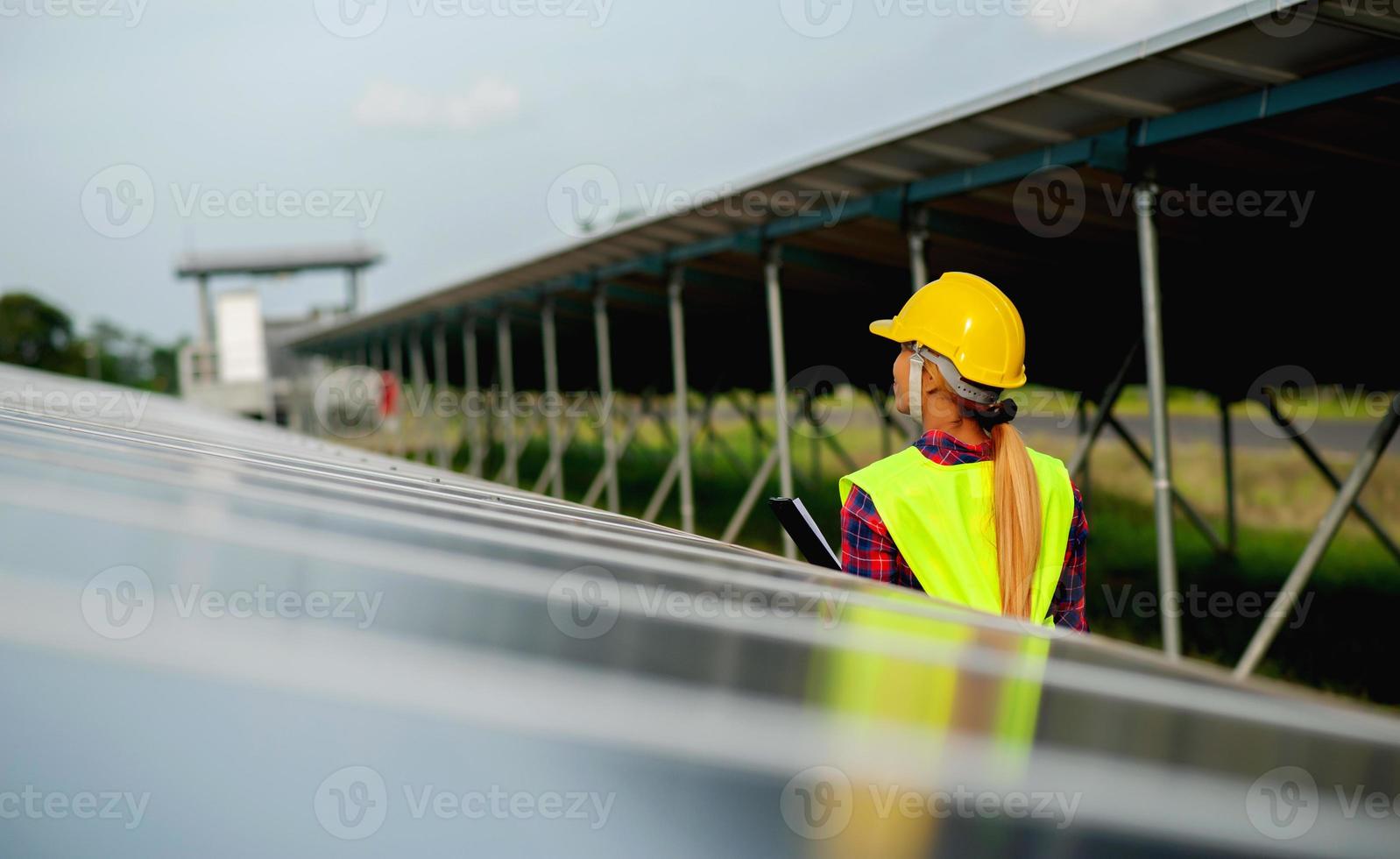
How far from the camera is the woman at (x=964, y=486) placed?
2357 millimetres

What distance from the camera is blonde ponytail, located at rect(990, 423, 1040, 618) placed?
7.68 feet

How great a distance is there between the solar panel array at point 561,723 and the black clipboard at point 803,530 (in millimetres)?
806

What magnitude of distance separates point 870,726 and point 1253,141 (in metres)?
6.31

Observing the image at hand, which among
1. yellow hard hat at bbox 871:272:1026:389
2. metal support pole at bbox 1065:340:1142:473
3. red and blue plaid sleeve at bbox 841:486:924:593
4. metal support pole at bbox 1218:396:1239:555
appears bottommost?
metal support pole at bbox 1218:396:1239:555

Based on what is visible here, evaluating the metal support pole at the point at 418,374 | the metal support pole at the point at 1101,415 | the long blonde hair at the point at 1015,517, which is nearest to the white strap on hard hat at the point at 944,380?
the long blonde hair at the point at 1015,517

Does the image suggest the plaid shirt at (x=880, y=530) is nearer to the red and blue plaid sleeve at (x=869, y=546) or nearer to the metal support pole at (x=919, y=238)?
the red and blue plaid sleeve at (x=869, y=546)

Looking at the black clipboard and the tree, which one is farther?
the tree

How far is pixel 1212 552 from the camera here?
54.5 feet

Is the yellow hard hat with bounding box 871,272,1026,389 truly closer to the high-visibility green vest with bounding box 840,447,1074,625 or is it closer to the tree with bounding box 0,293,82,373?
the high-visibility green vest with bounding box 840,447,1074,625

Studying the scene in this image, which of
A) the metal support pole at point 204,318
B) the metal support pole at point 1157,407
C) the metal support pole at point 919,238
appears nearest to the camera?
the metal support pole at point 1157,407

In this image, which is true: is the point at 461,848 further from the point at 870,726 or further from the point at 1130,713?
the point at 1130,713

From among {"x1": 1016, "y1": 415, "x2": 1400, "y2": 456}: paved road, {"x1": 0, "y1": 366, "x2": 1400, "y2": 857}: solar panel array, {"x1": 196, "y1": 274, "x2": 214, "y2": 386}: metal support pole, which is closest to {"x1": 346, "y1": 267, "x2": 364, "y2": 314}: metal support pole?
{"x1": 196, "y1": 274, "x2": 214, "y2": 386}: metal support pole

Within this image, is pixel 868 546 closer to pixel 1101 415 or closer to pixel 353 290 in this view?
pixel 1101 415

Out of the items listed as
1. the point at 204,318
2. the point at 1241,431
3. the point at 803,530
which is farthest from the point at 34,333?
the point at 803,530
